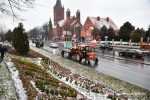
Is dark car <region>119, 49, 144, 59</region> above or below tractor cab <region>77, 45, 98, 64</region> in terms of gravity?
below

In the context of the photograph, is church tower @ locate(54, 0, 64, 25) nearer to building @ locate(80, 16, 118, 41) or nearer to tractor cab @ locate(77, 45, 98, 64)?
building @ locate(80, 16, 118, 41)

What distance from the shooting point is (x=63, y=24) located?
6939 inches

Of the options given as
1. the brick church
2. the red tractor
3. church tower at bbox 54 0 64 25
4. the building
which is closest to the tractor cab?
the red tractor

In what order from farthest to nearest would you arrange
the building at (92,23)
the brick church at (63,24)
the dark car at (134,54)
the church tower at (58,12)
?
1. the church tower at (58,12)
2. the brick church at (63,24)
3. the building at (92,23)
4. the dark car at (134,54)

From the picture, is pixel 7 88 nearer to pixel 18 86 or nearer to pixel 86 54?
pixel 18 86

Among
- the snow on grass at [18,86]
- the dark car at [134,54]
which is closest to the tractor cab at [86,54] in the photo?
the dark car at [134,54]

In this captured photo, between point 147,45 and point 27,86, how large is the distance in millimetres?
49889

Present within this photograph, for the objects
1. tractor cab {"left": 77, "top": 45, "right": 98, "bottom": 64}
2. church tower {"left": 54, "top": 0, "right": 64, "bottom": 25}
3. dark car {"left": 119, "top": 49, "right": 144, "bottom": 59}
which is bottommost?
dark car {"left": 119, "top": 49, "right": 144, "bottom": 59}

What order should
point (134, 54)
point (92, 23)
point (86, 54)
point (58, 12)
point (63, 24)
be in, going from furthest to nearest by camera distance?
1. point (58, 12)
2. point (63, 24)
3. point (92, 23)
4. point (134, 54)
5. point (86, 54)

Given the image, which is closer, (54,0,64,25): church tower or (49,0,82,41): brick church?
(49,0,82,41): brick church

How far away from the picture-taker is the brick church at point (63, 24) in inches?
6235

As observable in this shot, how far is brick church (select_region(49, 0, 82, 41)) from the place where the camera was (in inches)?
6235

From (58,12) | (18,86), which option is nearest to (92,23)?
(58,12)

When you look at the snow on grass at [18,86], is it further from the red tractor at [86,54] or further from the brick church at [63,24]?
the brick church at [63,24]
